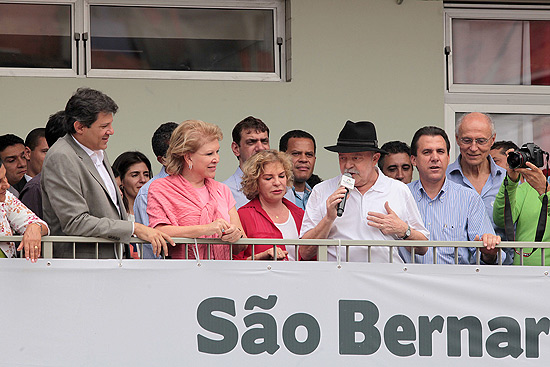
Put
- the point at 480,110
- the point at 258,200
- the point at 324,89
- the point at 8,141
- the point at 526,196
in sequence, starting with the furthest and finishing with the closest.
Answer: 1. the point at 480,110
2. the point at 324,89
3. the point at 8,141
4. the point at 526,196
5. the point at 258,200

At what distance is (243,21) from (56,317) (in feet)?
13.5

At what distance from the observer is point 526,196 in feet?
20.2

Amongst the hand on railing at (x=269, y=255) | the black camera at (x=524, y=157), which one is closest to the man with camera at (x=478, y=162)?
the black camera at (x=524, y=157)

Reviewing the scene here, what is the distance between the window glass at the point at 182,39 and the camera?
848 cm

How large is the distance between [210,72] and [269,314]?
3.63 m

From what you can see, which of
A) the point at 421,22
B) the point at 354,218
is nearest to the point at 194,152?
the point at 354,218

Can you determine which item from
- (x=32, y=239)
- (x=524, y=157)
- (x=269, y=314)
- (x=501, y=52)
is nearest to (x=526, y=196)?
(x=524, y=157)

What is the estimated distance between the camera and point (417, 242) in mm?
5484

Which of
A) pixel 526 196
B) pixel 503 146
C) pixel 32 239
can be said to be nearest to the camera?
pixel 32 239

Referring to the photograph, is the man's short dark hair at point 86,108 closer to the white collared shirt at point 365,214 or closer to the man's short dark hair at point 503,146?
→ the white collared shirt at point 365,214

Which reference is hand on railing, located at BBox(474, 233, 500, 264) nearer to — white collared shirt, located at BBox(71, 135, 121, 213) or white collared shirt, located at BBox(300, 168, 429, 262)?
white collared shirt, located at BBox(300, 168, 429, 262)

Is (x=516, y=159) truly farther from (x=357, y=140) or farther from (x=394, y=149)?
(x=394, y=149)

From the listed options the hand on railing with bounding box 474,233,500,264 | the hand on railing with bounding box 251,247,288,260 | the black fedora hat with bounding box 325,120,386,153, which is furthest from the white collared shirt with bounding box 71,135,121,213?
the hand on railing with bounding box 474,233,500,264

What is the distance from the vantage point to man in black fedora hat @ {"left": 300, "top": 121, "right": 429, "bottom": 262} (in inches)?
222
